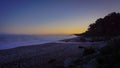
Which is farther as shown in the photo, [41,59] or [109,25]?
[109,25]

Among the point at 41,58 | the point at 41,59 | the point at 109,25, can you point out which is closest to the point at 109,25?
the point at 109,25

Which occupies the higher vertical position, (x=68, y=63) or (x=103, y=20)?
(x=103, y=20)

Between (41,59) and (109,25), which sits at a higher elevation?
(109,25)

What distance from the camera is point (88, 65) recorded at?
7.34 m

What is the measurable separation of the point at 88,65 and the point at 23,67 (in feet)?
18.1

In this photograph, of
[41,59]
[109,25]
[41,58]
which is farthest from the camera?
[109,25]

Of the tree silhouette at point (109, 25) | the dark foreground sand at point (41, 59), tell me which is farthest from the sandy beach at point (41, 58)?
the tree silhouette at point (109, 25)

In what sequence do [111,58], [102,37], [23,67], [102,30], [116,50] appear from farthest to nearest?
[102,37], [102,30], [23,67], [116,50], [111,58]

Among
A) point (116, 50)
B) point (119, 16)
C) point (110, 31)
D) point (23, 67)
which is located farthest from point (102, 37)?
point (116, 50)

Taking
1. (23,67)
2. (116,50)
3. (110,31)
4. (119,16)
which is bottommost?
(23,67)

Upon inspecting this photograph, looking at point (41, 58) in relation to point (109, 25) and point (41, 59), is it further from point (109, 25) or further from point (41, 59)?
point (109, 25)

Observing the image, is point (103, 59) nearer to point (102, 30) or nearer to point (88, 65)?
point (88, 65)

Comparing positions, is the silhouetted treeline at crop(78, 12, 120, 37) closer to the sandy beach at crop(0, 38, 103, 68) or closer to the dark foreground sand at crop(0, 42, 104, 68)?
the sandy beach at crop(0, 38, 103, 68)

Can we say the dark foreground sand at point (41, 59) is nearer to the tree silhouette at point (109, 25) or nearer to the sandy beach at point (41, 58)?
the sandy beach at point (41, 58)
